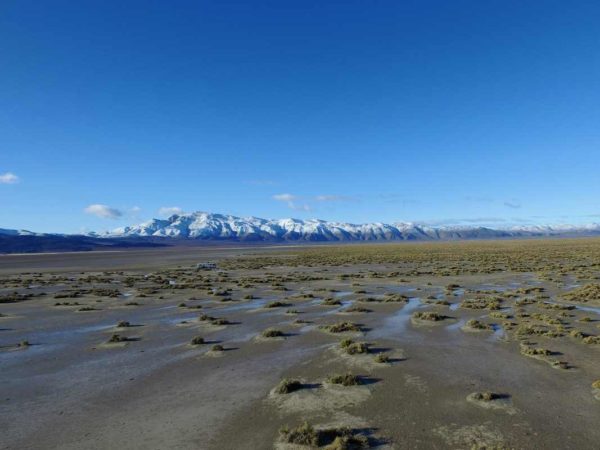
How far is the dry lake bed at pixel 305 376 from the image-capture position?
8.91 metres

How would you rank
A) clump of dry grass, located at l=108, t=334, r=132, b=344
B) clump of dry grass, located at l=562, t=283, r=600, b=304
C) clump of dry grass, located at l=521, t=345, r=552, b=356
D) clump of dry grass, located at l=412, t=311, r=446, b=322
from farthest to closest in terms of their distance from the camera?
clump of dry grass, located at l=562, t=283, r=600, b=304 → clump of dry grass, located at l=412, t=311, r=446, b=322 → clump of dry grass, located at l=108, t=334, r=132, b=344 → clump of dry grass, located at l=521, t=345, r=552, b=356

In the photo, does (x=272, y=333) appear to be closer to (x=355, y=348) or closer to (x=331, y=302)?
(x=355, y=348)

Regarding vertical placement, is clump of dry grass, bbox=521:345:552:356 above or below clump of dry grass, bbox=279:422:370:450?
above

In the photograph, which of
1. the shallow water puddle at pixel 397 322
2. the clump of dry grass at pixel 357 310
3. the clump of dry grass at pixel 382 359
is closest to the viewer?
the clump of dry grass at pixel 382 359

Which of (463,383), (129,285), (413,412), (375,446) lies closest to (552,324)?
(463,383)

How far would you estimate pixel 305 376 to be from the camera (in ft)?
41.9

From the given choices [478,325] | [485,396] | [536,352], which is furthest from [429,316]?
[485,396]

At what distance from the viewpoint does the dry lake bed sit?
891 cm

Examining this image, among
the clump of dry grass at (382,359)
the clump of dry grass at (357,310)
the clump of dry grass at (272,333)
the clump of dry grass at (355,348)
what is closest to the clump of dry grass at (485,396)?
the clump of dry grass at (382,359)

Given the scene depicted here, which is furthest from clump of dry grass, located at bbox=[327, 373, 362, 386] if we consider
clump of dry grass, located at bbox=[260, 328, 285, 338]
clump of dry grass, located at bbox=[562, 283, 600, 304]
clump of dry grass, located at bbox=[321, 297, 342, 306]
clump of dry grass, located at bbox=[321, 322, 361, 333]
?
clump of dry grass, located at bbox=[562, 283, 600, 304]

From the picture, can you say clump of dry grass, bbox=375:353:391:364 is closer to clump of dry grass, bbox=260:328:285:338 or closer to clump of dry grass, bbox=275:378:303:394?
clump of dry grass, bbox=275:378:303:394

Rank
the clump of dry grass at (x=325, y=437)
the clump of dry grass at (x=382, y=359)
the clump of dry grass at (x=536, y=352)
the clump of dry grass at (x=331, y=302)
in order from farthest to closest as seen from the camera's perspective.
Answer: the clump of dry grass at (x=331, y=302) → the clump of dry grass at (x=536, y=352) → the clump of dry grass at (x=382, y=359) → the clump of dry grass at (x=325, y=437)

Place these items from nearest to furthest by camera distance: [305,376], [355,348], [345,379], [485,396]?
[485,396] → [345,379] → [305,376] → [355,348]

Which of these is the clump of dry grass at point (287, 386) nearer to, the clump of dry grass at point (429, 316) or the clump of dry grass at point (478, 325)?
the clump of dry grass at point (478, 325)
